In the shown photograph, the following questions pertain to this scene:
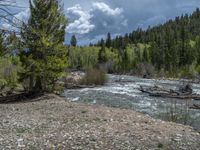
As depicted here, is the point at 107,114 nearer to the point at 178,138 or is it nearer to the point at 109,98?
the point at 178,138

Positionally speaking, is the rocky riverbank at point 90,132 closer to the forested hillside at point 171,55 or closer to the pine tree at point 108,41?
the forested hillside at point 171,55

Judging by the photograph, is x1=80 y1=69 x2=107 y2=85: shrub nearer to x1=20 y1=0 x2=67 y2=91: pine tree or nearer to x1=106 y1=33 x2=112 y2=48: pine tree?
x1=20 y1=0 x2=67 y2=91: pine tree

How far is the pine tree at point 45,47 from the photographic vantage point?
1276 inches

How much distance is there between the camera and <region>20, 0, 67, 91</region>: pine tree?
32.4 meters

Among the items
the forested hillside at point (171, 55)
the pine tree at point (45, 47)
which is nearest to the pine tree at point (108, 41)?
the forested hillside at point (171, 55)

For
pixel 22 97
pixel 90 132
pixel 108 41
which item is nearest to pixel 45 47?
pixel 22 97

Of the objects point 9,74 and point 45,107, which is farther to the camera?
point 9,74

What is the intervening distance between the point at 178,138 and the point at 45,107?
11298 millimetres

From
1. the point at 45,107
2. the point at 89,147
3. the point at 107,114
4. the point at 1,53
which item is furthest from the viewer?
the point at 1,53

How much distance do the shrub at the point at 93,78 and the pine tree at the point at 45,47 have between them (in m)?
14.2

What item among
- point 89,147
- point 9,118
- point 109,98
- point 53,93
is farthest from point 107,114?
point 53,93

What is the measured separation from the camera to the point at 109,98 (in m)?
32.5

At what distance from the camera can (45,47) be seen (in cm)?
3259

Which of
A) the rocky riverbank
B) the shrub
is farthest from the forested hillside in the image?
the rocky riverbank
